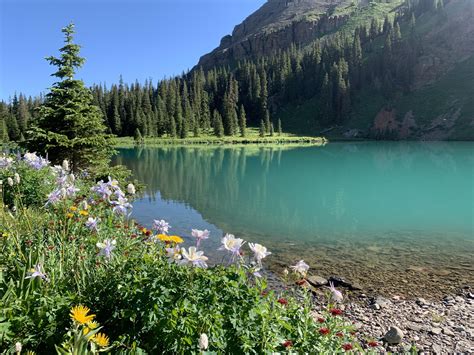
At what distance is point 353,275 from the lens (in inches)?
451

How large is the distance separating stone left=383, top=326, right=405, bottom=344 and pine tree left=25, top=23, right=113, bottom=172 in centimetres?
1542

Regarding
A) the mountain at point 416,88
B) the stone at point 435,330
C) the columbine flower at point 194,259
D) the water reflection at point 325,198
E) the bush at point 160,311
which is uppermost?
the mountain at point 416,88

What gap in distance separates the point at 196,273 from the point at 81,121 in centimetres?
1654

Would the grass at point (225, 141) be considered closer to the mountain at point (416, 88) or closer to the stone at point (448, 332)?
the mountain at point (416, 88)

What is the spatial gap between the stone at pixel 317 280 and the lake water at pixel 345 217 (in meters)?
0.77

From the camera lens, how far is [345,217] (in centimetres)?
2042

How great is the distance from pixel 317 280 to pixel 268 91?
5783 inches

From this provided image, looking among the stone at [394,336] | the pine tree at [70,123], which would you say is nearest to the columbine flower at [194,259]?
the stone at [394,336]

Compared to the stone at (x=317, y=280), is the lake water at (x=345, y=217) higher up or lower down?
lower down

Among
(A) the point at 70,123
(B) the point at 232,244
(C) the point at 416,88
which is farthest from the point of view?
(C) the point at 416,88

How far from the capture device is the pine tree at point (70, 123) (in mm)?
18047

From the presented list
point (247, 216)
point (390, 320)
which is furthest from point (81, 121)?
point (390, 320)

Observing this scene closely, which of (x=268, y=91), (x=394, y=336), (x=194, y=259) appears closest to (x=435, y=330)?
(x=394, y=336)

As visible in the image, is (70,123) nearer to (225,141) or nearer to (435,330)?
(435,330)
